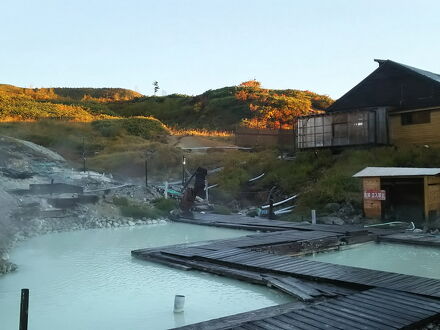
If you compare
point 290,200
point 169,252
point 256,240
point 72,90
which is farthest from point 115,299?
point 72,90

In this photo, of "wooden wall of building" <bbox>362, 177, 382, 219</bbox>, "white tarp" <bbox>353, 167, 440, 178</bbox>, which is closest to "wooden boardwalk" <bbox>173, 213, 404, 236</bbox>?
"wooden wall of building" <bbox>362, 177, 382, 219</bbox>

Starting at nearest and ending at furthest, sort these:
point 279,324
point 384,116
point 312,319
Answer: point 279,324 → point 312,319 → point 384,116

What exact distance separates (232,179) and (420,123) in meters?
8.35

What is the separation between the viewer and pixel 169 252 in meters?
9.78

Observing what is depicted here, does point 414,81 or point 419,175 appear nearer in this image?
point 419,175

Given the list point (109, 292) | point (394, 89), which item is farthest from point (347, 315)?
point (394, 89)

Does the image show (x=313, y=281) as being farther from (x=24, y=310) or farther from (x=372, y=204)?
(x=372, y=204)

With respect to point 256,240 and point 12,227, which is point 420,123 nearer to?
point 256,240

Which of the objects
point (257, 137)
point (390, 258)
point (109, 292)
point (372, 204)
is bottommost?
point (109, 292)

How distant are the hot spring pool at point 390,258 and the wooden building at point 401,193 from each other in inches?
99.3

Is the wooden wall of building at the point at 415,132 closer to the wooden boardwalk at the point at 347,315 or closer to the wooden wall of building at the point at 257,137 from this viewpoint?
the wooden wall of building at the point at 257,137

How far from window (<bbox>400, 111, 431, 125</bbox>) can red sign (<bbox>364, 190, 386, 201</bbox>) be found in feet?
22.4

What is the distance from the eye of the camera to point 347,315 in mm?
5094

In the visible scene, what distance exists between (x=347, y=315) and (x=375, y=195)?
31.0ft
